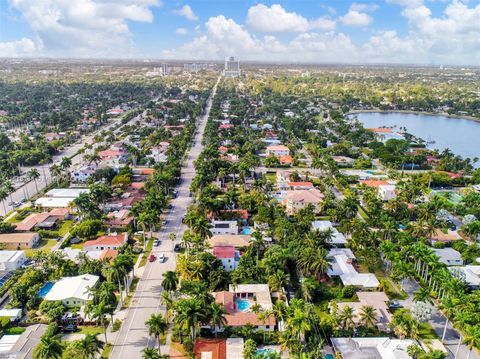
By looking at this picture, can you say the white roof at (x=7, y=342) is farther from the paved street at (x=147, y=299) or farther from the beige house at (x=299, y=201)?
the beige house at (x=299, y=201)

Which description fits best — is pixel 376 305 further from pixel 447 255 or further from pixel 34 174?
pixel 34 174

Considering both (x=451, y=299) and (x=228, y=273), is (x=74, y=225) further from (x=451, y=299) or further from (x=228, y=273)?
(x=451, y=299)

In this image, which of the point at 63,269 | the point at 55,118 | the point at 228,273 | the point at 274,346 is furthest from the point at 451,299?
the point at 55,118

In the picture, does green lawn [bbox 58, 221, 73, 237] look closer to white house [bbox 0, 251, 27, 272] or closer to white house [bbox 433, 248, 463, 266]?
white house [bbox 0, 251, 27, 272]

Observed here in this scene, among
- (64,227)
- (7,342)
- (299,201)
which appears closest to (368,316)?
(299,201)

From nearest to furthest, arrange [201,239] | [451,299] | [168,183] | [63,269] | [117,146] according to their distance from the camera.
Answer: [451,299] → [63,269] → [201,239] → [168,183] → [117,146]

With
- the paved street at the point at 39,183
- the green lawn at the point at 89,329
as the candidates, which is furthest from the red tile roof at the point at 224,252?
the paved street at the point at 39,183

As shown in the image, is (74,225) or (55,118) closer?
(74,225)
